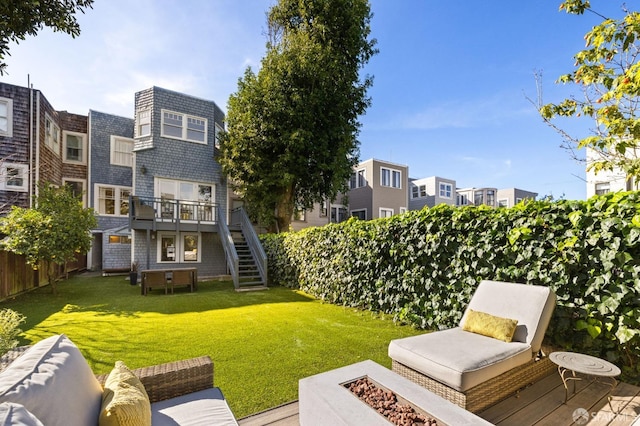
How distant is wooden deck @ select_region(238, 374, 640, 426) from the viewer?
2.47 metres

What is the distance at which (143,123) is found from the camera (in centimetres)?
1241

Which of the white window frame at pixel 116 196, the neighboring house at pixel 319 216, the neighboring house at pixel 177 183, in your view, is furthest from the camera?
the neighboring house at pixel 319 216

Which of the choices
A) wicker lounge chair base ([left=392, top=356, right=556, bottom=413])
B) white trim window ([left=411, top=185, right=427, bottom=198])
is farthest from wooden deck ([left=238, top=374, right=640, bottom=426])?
white trim window ([left=411, top=185, right=427, bottom=198])

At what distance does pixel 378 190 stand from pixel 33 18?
59.3ft

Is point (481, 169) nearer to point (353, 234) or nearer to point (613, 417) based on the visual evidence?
point (353, 234)

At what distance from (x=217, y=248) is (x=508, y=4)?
1304 cm

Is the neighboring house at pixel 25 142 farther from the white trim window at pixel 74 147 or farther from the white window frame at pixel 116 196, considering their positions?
the white window frame at pixel 116 196

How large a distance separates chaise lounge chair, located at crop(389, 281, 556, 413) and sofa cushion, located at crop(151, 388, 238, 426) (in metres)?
1.83

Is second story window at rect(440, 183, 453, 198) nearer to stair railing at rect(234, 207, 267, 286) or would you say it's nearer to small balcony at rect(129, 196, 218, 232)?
stair railing at rect(234, 207, 267, 286)

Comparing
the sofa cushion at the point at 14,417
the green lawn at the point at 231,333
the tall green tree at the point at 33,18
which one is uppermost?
the tall green tree at the point at 33,18

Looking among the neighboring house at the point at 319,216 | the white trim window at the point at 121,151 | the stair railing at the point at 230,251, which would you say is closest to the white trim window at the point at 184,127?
the stair railing at the point at 230,251

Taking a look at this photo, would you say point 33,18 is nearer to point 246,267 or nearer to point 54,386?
point 54,386

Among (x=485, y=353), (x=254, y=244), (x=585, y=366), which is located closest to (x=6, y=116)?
(x=254, y=244)

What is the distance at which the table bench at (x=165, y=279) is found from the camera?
350 inches
